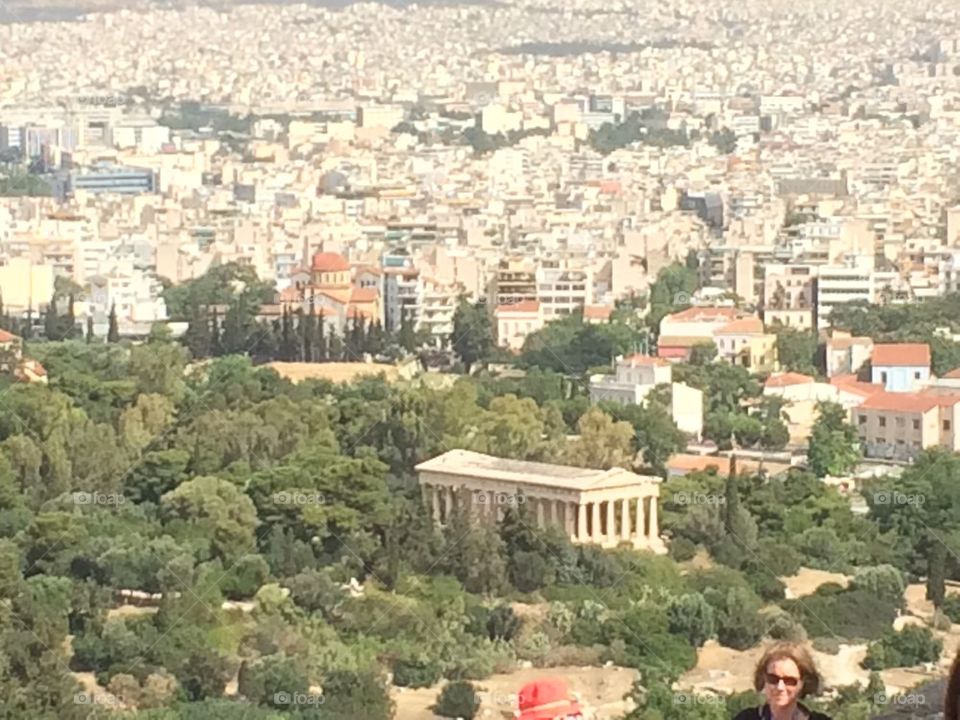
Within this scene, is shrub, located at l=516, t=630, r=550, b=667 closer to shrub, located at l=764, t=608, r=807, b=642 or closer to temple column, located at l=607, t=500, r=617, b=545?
shrub, located at l=764, t=608, r=807, b=642

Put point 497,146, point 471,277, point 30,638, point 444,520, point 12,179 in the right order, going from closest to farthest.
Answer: point 30,638, point 444,520, point 471,277, point 12,179, point 497,146

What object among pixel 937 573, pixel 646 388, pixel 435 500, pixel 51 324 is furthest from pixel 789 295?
pixel 937 573

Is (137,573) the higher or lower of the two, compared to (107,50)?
lower

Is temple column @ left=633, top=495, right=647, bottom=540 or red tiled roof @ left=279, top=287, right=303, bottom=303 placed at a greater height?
red tiled roof @ left=279, top=287, right=303, bottom=303

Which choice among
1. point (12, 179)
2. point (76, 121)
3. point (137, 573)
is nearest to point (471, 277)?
→ point (12, 179)

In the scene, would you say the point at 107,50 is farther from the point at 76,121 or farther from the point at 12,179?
the point at 12,179

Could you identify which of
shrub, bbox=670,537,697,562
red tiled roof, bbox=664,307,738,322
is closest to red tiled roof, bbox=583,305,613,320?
red tiled roof, bbox=664,307,738,322
